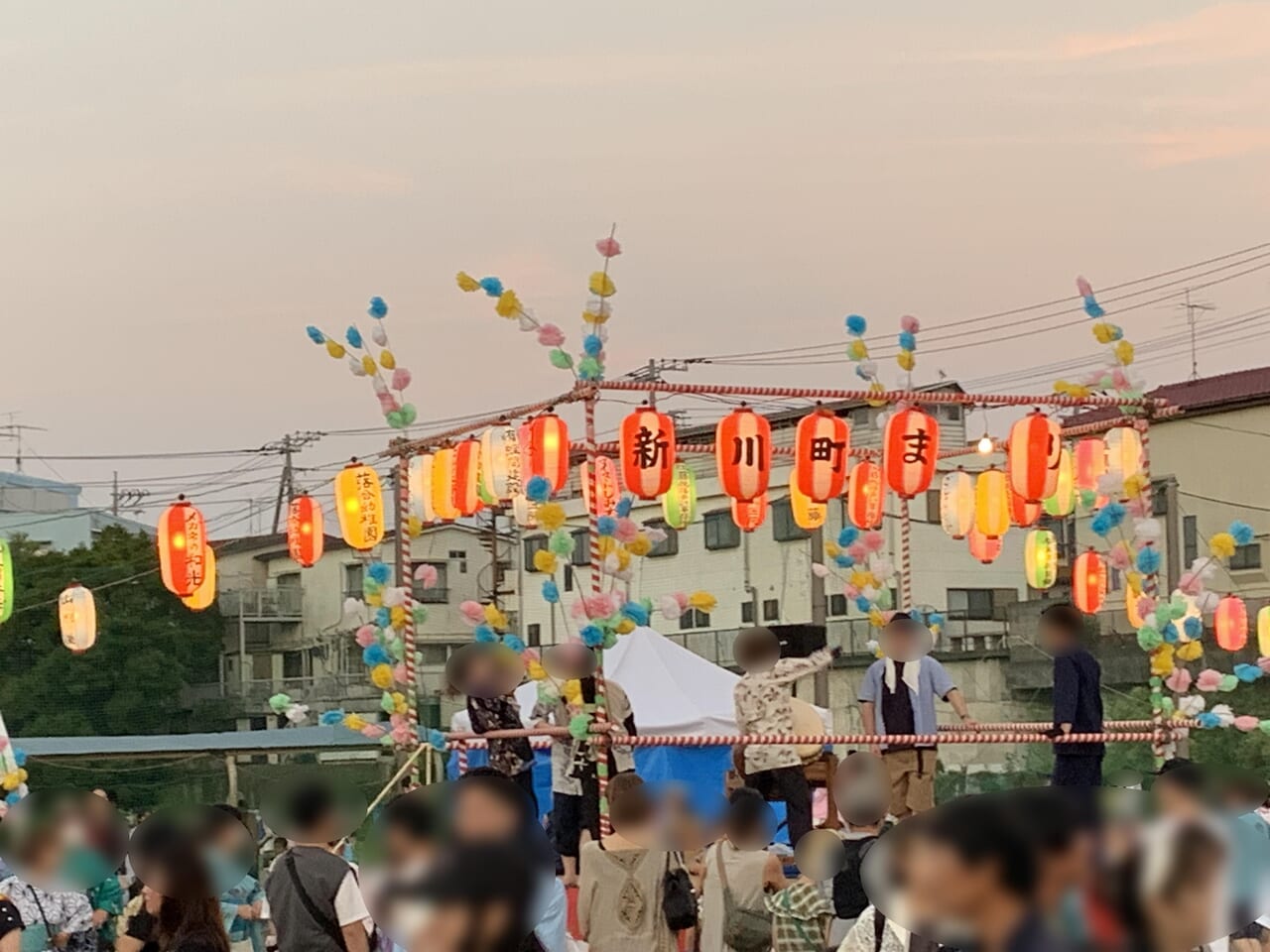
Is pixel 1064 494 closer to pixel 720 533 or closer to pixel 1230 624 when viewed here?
pixel 1230 624

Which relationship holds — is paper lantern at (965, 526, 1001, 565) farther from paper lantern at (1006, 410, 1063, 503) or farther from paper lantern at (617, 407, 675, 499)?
paper lantern at (617, 407, 675, 499)

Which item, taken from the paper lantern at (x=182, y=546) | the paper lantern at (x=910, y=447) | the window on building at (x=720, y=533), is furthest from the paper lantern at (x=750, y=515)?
the window on building at (x=720, y=533)

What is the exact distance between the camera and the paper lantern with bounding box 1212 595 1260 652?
18.3m

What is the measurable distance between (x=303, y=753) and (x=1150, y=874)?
86.4ft

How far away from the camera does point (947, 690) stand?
45.0 feet

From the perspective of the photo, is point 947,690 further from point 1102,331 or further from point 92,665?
point 92,665

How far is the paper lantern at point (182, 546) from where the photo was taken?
18969 millimetres

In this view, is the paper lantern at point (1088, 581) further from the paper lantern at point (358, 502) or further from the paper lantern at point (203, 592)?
the paper lantern at point (203, 592)

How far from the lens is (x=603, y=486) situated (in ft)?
48.0

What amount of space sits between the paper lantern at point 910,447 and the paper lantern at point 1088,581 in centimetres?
389

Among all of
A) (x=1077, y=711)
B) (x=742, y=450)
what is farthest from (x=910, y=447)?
(x=1077, y=711)

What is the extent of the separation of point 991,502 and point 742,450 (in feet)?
14.5

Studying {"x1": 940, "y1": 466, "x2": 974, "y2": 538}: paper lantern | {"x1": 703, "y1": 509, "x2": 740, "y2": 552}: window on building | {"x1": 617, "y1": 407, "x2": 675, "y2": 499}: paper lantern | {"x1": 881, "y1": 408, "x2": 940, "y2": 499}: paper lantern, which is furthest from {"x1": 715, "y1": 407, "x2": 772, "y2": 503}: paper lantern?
{"x1": 703, "y1": 509, "x2": 740, "y2": 552}: window on building

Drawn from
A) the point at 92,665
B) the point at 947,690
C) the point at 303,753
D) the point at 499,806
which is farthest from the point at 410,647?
the point at 92,665
